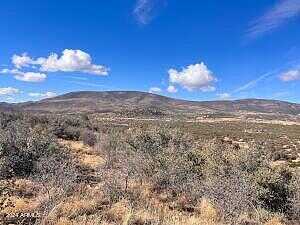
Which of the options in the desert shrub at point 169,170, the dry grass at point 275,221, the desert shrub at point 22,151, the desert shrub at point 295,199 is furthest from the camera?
the desert shrub at point 22,151

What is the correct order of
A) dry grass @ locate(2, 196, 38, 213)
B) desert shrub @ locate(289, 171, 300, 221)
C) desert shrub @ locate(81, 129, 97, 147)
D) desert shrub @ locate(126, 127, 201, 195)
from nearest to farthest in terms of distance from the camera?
dry grass @ locate(2, 196, 38, 213) < desert shrub @ locate(289, 171, 300, 221) < desert shrub @ locate(126, 127, 201, 195) < desert shrub @ locate(81, 129, 97, 147)

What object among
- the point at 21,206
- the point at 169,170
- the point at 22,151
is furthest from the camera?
the point at 22,151

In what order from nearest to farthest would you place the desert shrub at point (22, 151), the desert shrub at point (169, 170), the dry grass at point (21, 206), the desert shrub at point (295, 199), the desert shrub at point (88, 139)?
the dry grass at point (21, 206)
the desert shrub at point (295, 199)
the desert shrub at point (169, 170)
the desert shrub at point (22, 151)
the desert shrub at point (88, 139)

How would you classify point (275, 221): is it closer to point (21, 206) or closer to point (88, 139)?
point (21, 206)

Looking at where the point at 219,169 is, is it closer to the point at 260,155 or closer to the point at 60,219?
the point at 260,155

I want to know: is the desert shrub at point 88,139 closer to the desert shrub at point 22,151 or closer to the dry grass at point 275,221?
the desert shrub at point 22,151

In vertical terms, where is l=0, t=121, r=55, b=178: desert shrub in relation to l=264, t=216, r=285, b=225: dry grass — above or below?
above

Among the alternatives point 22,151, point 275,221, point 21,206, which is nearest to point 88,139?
point 22,151

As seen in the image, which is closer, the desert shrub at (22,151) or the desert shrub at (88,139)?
the desert shrub at (22,151)

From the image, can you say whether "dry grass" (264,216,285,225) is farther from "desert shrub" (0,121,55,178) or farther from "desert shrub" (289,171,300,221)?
"desert shrub" (0,121,55,178)

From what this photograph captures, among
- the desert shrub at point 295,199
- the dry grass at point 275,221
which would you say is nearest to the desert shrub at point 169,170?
the desert shrub at point 295,199

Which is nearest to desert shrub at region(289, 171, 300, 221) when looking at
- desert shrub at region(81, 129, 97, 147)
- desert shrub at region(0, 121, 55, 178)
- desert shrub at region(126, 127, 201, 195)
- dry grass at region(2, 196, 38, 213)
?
desert shrub at region(126, 127, 201, 195)

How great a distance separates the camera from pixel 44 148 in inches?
848

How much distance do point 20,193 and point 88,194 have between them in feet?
7.75
